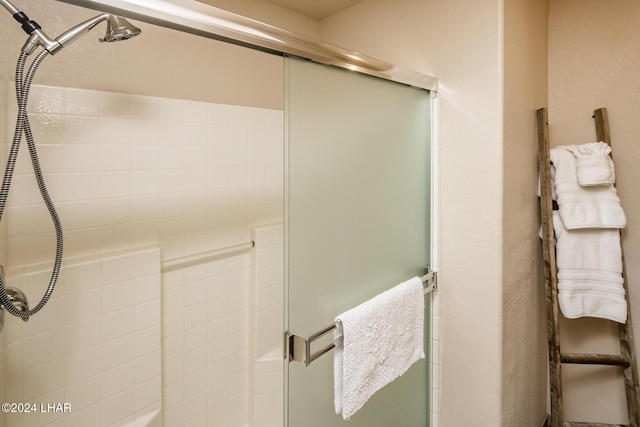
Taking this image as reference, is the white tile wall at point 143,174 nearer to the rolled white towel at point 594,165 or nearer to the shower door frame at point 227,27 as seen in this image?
the shower door frame at point 227,27

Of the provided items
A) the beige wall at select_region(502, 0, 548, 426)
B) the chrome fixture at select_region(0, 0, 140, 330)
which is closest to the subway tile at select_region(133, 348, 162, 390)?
the chrome fixture at select_region(0, 0, 140, 330)

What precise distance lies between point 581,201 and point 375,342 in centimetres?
109

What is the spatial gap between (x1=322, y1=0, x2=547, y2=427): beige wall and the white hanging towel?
0.76ft

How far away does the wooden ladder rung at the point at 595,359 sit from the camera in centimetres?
149

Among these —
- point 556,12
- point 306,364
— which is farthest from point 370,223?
point 556,12

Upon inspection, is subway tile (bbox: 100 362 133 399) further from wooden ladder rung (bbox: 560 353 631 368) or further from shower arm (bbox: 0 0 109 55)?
wooden ladder rung (bbox: 560 353 631 368)

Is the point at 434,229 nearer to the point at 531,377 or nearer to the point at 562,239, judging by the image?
the point at 562,239

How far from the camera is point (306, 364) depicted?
35.3 inches

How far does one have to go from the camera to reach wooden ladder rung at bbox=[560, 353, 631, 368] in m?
1.49

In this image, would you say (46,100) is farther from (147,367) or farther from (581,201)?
(581,201)

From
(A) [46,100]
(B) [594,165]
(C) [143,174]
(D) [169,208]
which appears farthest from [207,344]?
(B) [594,165]

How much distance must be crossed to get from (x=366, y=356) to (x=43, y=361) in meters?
1.01

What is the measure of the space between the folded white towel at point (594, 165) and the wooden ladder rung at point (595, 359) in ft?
2.39

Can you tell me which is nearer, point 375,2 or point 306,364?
point 306,364
